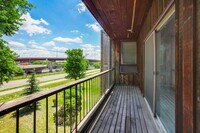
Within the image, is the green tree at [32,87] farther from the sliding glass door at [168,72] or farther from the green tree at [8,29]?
the sliding glass door at [168,72]

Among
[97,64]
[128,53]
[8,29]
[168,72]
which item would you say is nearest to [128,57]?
[128,53]

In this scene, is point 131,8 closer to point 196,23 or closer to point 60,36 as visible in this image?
point 196,23

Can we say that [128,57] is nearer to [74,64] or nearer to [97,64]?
[74,64]

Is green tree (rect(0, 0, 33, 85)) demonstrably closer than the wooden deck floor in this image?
Answer: No

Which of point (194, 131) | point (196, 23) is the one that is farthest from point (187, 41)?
point (194, 131)

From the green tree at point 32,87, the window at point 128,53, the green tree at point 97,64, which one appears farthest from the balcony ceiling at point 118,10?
the green tree at point 97,64

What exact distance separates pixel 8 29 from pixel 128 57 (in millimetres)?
5381

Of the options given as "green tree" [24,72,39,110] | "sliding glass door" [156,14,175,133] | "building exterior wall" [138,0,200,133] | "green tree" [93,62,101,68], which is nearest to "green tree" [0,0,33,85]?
"green tree" [24,72,39,110]

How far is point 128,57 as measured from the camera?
22.6ft

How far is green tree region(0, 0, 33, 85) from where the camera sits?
17.6 feet

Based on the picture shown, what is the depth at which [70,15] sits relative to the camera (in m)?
39.0

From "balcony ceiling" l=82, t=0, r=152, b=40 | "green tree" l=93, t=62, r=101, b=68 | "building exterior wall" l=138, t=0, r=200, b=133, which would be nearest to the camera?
"building exterior wall" l=138, t=0, r=200, b=133

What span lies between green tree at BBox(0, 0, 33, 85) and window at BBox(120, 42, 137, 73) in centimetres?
481

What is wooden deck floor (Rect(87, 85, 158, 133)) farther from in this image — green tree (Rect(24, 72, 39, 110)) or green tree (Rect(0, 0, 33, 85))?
green tree (Rect(24, 72, 39, 110))
